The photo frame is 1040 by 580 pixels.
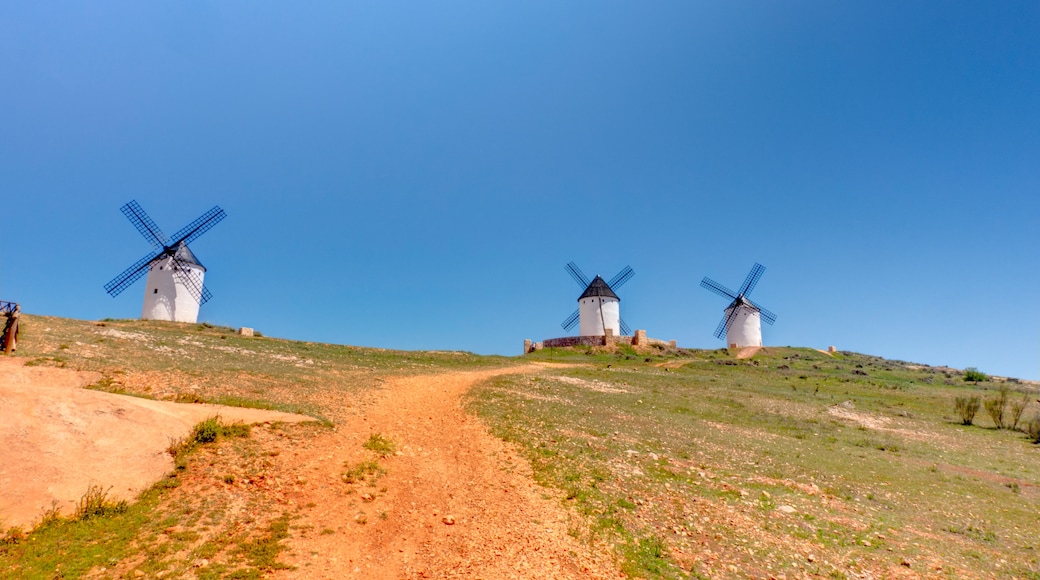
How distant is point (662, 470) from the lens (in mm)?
15820

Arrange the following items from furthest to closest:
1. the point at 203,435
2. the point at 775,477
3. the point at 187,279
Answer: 1. the point at 187,279
2. the point at 775,477
3. the point at 203,435

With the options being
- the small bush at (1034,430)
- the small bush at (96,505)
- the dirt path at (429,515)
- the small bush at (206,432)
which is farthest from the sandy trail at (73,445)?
the small bush at (1034,430)

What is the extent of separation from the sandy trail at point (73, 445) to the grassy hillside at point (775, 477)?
10.3 meters

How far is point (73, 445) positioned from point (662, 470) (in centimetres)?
1617

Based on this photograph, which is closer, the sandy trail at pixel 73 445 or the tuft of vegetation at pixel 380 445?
the sandy trail at pixel 73 445

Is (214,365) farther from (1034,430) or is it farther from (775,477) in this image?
(1034,430)

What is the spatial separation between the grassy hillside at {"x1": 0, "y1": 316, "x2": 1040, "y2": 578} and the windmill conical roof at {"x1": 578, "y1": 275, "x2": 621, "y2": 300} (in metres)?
34.4

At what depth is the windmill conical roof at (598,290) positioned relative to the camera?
7231 cm

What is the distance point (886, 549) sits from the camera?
1173 centimetres

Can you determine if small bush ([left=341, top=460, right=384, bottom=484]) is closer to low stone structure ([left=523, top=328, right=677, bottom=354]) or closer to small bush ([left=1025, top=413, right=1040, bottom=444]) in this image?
small bush ([left=1025, top=413, right=1040, bottom=444])

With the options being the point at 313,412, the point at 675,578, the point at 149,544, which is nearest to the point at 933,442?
the point at 675,578

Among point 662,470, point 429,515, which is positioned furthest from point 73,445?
point 662,470

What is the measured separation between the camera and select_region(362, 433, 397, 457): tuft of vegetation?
15109 mm

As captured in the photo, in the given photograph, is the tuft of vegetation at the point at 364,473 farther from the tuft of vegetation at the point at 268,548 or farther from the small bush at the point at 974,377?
the small bush at the point at 974,377
